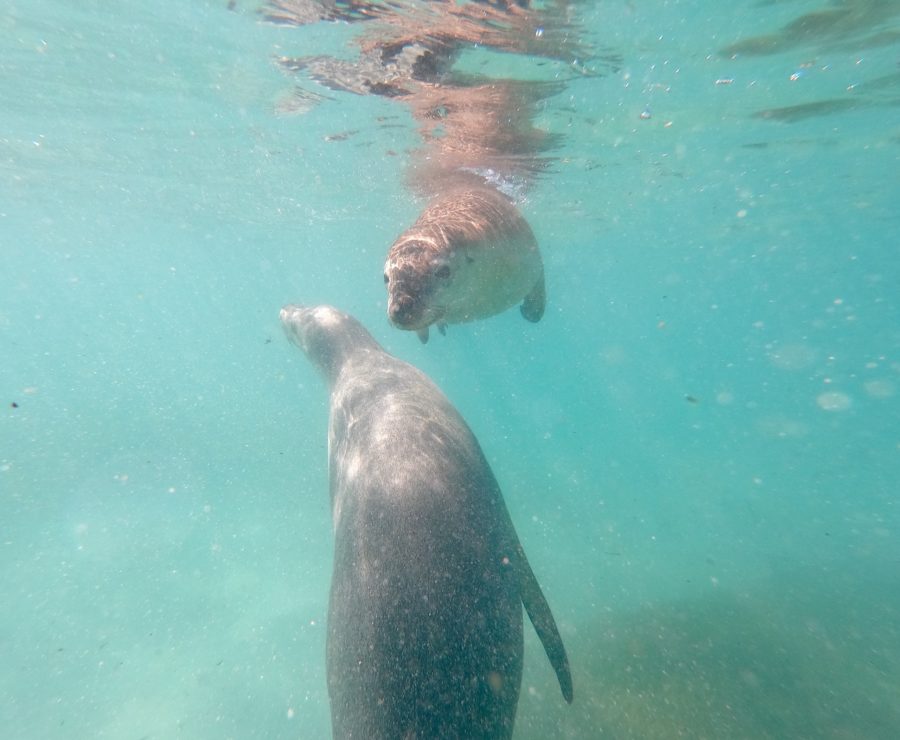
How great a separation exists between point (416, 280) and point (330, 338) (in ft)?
7.44

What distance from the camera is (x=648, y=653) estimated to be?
874 centimetres

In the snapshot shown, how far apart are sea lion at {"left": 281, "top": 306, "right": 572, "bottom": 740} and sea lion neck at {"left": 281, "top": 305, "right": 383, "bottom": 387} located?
2450 mm

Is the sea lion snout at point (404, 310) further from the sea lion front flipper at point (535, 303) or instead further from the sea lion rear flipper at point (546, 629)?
the sea lion front flipper at point (535, 303)

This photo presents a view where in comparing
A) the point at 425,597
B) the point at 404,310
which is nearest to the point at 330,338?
the point at 404,310

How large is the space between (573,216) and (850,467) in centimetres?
2629

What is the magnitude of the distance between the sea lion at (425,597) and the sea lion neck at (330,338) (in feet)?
8.04

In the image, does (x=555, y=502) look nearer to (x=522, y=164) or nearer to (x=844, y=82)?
(x=522, y=164)

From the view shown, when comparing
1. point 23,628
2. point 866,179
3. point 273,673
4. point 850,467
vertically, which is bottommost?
point 850,467

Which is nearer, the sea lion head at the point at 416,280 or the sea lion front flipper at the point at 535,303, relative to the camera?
the sea lion head at the point at 416,280

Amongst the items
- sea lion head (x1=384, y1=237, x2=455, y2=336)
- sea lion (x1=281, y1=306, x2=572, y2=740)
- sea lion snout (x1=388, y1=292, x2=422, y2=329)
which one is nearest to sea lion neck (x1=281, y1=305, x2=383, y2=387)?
sea lion head (x1=384, y1=237, x2=455, y2=336)

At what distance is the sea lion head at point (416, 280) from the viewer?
4.57 m

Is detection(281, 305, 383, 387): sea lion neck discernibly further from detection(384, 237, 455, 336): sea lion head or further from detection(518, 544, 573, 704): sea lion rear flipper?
detection(518, 544, 573, 704): sea lion rear flipper

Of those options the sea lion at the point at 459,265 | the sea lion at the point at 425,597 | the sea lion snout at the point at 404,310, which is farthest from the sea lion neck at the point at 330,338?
the sea lion at the point at 425,597

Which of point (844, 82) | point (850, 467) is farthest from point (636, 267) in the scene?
point (844, 82)
